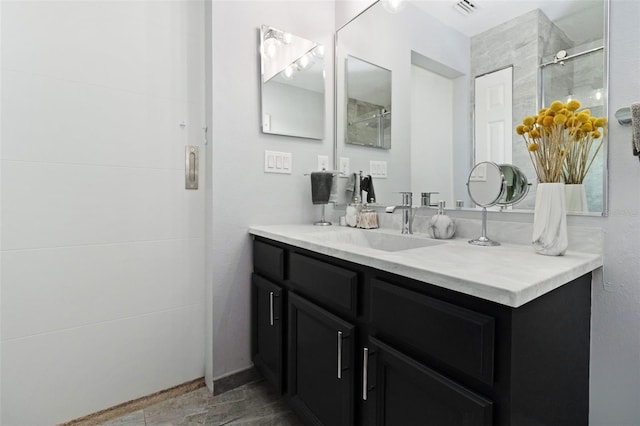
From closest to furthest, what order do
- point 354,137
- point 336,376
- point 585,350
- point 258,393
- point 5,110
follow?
1. point 585,350
2. point 336,376
3. point 5,110
4. point 258,393
5. point 354,137

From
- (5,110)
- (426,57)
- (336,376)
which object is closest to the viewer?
(336,376)

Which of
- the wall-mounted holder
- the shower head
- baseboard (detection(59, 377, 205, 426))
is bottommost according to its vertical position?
baseboard (detection(59, 377, 205, 426))

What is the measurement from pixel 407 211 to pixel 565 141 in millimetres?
643

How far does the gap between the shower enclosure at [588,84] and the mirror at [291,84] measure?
1201 mm

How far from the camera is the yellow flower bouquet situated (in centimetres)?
95

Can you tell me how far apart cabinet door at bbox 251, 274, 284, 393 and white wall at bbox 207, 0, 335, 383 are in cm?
10

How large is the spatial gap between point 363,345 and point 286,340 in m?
0.52

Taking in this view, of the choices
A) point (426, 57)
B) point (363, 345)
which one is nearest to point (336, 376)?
point (363, 345)

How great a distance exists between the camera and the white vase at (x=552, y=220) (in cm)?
92

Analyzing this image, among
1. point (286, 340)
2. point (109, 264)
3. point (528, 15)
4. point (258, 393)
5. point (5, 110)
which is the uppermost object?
point (528, 15)

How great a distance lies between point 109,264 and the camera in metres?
1.46

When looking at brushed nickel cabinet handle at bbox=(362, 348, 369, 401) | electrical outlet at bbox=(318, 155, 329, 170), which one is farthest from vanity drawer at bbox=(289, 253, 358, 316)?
electrical outlet at bbox=(318, 155, 329, 170)

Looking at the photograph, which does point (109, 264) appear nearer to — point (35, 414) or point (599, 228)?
point (35, 414)

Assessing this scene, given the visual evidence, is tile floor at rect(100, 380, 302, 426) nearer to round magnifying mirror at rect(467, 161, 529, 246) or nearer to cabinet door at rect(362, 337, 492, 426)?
cabinet door at rect(362, 337, 492, 426)
